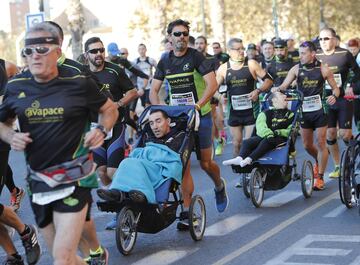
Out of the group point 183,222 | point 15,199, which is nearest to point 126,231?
point 183,222

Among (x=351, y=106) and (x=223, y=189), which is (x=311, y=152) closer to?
Result: (x=351, y=106)

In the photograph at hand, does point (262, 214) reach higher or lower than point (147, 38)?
lower

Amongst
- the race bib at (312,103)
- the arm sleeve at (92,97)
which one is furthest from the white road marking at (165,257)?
the race bib at (312,103)

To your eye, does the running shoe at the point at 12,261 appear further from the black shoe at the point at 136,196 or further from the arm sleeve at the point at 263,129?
the arm sleeve at the point at 263,129

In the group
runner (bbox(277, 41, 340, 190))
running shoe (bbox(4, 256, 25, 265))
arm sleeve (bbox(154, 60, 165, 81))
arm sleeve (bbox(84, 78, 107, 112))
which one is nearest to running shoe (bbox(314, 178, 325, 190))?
runner (bbox(277, 41, 340, 190))

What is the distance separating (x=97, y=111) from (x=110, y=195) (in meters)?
1.90

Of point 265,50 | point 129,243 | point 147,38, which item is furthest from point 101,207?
point 147,38

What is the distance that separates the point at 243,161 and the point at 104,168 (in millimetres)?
1602

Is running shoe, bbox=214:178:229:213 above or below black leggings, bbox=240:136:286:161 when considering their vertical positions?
below

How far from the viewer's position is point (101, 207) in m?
7.64

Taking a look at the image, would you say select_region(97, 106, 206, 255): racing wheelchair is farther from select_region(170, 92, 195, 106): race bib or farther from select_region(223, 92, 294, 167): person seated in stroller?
select_region(223, 92, 294, 167): person seated in stroller

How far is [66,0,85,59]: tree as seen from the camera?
1015 inches

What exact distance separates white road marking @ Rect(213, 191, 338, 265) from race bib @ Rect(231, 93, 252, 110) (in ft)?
6.63

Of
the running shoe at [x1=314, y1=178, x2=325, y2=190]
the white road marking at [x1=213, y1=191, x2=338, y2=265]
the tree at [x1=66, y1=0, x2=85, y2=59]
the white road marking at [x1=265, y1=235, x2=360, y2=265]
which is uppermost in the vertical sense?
the tree at [x1=66, y1=0, x2=85, y2=59]
